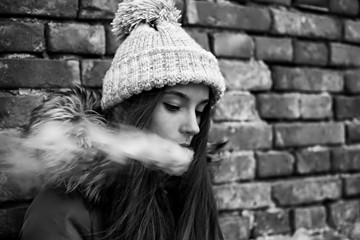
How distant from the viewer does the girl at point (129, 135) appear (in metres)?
1.29

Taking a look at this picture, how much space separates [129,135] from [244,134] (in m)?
0.65

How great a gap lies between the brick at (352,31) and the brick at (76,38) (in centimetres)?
107

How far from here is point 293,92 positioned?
2037mm

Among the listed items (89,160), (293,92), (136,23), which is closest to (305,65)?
(293,92)

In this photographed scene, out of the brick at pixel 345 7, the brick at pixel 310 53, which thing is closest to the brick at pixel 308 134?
the brick at pixel 310 53

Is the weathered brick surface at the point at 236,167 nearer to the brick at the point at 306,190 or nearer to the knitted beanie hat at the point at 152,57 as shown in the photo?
the brick at the point at 306,190

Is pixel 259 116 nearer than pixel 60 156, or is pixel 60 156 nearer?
pixel 60 156

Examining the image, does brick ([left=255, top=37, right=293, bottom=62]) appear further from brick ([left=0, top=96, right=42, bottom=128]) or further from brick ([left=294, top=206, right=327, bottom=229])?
brick ([left=0, top=96, right=42, bottom=128])

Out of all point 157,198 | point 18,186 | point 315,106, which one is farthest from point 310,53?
point 18,186

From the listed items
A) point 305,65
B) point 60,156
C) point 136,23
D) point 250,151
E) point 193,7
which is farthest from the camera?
point 305,65

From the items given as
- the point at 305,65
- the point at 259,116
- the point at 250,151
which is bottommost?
the point at 250,151

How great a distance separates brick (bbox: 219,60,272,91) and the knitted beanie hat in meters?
0.38

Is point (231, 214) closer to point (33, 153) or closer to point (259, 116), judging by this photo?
point (259, 116)

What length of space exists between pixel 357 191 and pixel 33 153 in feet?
4.72
